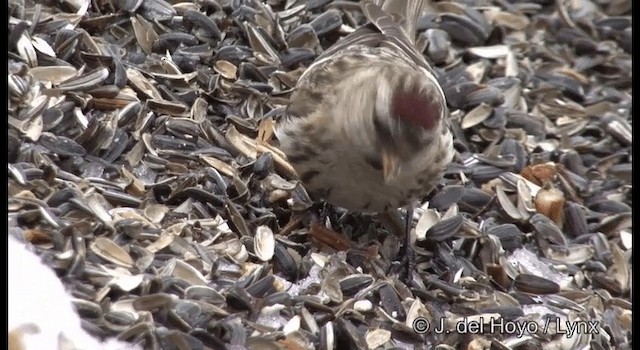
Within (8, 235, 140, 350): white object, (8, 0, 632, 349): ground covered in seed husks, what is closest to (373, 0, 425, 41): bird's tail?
(8, 0, 632, 349): ground covered in seed husks

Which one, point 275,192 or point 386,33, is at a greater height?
point 386,33

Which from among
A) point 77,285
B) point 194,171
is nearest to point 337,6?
point 194,171

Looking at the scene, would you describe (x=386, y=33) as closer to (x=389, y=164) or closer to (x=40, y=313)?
(x=389, y=164)

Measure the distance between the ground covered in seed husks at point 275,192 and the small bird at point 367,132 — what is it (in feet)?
0.65

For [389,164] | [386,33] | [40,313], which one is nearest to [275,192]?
[389,164]

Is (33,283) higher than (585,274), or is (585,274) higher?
(33,283)

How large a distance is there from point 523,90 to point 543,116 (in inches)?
6.6

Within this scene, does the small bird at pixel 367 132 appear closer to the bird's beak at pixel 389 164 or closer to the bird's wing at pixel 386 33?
the bird's beak at pixel 389 164

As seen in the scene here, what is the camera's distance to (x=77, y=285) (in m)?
3.05

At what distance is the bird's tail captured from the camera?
4.68m

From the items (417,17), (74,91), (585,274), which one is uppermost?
(74,91)

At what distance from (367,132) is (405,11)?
1263mm

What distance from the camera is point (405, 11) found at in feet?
15.5

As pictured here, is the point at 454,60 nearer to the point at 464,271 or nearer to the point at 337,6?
the point at 337,6
